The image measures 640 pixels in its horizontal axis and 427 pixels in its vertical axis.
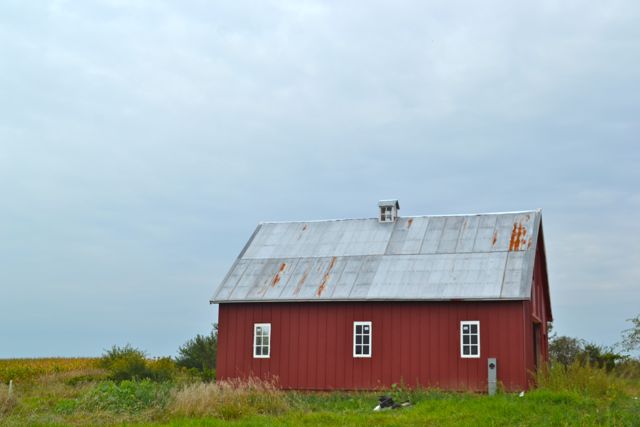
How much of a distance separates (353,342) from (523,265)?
20.3 feet

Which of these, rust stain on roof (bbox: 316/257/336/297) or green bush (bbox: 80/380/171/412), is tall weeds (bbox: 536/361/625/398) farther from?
green bush (bbox: 80/380/171/412)

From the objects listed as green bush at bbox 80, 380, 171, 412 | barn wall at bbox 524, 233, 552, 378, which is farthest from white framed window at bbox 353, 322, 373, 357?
green bush at bbox 80, 380, 171, 412

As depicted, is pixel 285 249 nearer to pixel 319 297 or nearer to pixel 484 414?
pixel 319 297

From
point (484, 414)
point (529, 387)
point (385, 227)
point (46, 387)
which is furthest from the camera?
point (385, 227)

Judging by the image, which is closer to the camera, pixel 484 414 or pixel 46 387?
pixel 484 414

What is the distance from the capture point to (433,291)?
83.4 ft

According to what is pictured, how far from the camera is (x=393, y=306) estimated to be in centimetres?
2588

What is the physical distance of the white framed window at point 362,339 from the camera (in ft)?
85.3

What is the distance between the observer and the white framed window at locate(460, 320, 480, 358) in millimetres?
24672

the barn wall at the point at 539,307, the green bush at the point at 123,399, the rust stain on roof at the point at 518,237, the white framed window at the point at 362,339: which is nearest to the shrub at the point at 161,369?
the white framed window at the point at 362,339

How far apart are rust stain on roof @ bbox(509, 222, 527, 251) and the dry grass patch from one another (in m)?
10.6

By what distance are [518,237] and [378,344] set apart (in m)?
6.17

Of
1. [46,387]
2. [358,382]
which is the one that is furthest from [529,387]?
[46,387]

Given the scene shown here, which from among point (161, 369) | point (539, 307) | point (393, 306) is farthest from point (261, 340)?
point (539, 307)
